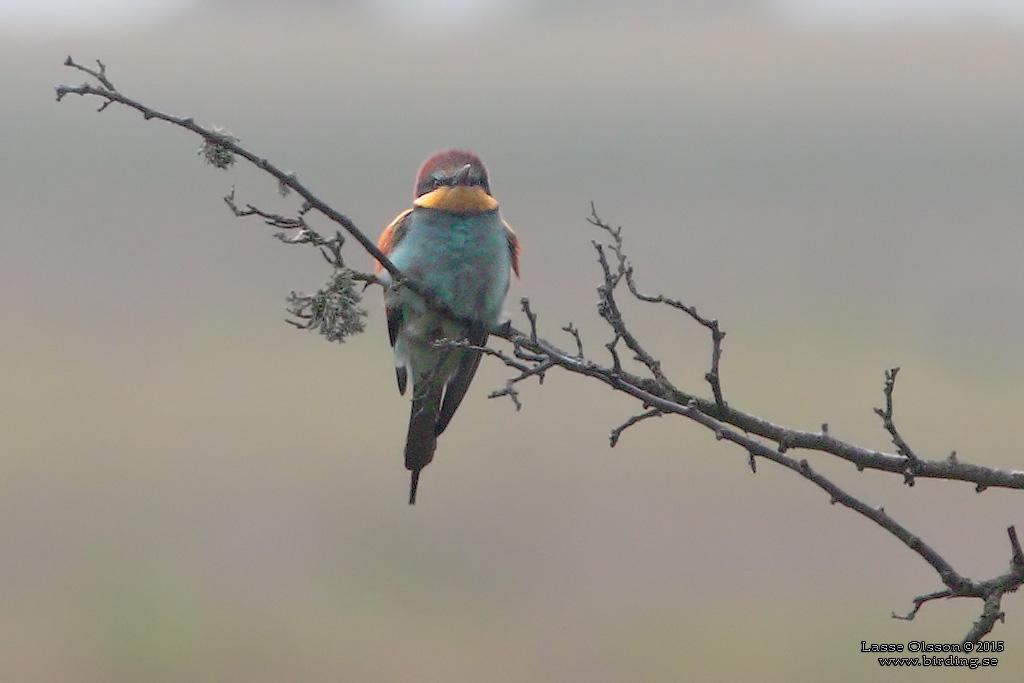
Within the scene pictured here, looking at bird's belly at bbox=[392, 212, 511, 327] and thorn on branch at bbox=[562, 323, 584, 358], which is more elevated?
bird's belly at bbox=[392, 212, 511, 327]

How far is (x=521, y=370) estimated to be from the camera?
217 cm

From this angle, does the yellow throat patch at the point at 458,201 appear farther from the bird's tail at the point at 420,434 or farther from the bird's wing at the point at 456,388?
the bird's tail at the point at 420,434

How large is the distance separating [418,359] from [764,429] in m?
1.59

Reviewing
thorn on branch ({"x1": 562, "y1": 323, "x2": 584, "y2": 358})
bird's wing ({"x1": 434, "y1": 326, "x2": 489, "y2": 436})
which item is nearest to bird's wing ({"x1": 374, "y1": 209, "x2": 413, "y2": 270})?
bird's wing ({"x1": 434, "y1": 326, "x2": 489, "y2": 436})

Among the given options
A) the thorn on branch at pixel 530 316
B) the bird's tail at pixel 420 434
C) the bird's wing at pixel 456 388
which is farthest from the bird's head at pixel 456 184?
the thorn on branch at pixel 530 316

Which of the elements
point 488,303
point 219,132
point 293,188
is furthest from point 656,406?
point 488,303

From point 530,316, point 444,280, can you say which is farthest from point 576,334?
point 444,280

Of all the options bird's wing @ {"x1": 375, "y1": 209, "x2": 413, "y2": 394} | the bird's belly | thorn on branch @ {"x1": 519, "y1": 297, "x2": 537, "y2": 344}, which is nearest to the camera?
thorn on branch @ {"x1": 519, "y1": 297, "x2": 537, "y2": 344}

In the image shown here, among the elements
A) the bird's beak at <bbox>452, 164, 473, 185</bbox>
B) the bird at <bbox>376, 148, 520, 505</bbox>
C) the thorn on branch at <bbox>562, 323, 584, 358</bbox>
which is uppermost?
the bird's beak at <bbox>452, 164, 473, 185</bbox>

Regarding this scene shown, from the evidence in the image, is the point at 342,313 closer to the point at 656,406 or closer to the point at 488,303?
the point at 656,406

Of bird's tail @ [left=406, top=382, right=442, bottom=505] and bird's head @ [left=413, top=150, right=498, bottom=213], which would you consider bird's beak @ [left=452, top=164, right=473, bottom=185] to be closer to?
bird's head @ [left=413, top=150, right=498, bottom=213]

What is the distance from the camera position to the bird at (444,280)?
3379mm

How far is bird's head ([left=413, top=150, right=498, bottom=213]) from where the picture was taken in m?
3.46

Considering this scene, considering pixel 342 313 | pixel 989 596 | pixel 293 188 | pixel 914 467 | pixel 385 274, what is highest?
pixel 385 274
